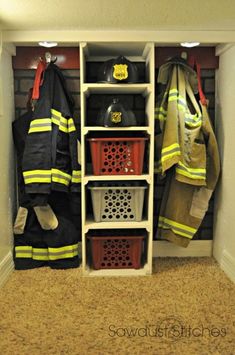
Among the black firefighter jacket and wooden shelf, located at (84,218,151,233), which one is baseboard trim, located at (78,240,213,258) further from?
the black firefighter jacket

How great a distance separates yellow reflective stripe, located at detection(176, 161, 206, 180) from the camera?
237 centimetres

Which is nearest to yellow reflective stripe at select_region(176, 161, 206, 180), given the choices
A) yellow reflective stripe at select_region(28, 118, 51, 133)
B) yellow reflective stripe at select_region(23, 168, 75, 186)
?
yellow reflective stripe at select_region(23, 168, 75, 186)

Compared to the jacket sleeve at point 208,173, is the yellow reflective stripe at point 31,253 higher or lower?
lower

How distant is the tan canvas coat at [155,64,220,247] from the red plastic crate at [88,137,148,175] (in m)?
0.17

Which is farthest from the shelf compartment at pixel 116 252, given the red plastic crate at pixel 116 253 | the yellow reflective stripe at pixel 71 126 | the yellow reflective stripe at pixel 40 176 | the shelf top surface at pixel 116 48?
the shelf top surface at pixel 116 48

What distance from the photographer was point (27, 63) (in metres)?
2.50

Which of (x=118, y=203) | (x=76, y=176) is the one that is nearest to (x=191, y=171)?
(x=118, y=203)

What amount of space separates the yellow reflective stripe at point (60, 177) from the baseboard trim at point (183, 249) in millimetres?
853

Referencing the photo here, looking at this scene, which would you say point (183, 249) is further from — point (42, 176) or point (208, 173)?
point (42, 176)

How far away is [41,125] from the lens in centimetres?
232

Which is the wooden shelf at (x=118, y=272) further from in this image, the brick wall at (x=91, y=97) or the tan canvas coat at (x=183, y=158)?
the brick wall at (x=91, y=97)

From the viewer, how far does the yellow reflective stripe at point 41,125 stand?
91.4 inches

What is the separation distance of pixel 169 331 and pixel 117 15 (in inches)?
65.2

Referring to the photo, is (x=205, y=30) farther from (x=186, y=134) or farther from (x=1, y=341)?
(x=1, y=341)
